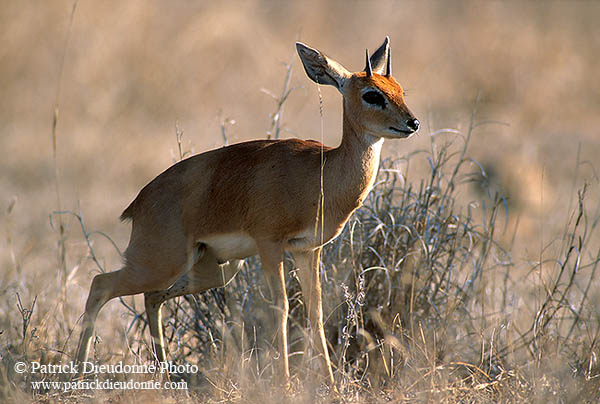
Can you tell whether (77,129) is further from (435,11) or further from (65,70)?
(435,11)

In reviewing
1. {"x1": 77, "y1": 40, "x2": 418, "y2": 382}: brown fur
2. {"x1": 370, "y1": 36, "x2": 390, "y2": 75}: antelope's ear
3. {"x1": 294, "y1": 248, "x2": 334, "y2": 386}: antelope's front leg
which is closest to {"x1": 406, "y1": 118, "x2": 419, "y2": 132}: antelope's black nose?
{"x1": 77, "y1": 40, "x2": 418, "y2": 382}: brown fur

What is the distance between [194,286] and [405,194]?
1.53 meters

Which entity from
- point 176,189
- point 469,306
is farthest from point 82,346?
point 469,306

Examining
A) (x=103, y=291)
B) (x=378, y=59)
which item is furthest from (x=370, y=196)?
(x=103, y=291)

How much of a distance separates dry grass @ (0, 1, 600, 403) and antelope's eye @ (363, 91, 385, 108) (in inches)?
36.3

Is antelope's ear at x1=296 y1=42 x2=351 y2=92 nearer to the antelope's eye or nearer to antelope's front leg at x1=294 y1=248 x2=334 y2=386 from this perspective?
the antelope's eye

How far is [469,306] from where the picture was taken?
5156 mm

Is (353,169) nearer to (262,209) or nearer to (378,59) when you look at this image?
(262,209)

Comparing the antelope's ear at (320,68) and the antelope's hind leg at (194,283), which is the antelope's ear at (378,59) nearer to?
the antelope's ear at (320,68)

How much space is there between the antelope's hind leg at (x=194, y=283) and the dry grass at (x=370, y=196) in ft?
0.61

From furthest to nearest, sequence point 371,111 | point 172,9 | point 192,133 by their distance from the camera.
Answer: point 172,9
point 192,133
point 371,111

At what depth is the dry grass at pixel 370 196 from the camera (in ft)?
14.5

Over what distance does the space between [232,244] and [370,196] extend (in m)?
1.15

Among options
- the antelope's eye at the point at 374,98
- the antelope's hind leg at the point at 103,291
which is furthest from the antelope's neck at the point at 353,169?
the antelope's hind leg at the point at 103,291
